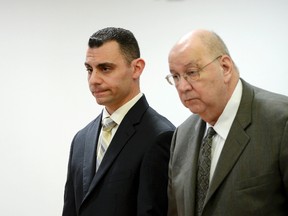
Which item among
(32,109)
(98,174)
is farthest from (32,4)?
(98,174)

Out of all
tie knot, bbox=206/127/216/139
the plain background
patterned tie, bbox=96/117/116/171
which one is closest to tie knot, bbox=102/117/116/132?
patterned tie, bbox=96/117/116/171

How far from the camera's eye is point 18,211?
2723 millimetres

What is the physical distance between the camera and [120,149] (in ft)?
5.15

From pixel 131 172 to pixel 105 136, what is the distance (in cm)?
25

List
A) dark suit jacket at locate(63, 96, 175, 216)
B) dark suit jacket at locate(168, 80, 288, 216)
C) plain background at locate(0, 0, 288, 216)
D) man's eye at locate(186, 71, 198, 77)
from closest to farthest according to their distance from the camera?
dark suit jacket at locate(168, 80, 288, 216)
man's eye at locate(186, 71, 198, 77)
dark suit jacket at locate(63, 96, 175, 216)
plain background at locate(0, 0, 288, 216)

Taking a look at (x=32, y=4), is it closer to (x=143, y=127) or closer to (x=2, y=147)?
(x=2, y=147)

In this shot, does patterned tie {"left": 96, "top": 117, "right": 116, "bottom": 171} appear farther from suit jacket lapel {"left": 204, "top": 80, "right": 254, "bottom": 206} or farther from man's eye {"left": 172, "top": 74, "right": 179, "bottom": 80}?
suit jacket lapel {"left": 204, "top": 80, "right": 254, "bottom": 206}

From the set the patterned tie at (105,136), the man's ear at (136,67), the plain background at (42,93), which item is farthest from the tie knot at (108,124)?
the plain background at (42,93)

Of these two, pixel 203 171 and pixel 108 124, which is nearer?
pixel 203 171

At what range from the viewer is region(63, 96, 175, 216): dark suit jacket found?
1476 millimetres

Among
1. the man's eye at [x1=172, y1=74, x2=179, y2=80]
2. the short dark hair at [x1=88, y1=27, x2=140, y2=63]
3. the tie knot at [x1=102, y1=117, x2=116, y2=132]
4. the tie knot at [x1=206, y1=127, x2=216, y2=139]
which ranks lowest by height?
the tie knot at [x1=206, y1=127, x2=216, y2=139]

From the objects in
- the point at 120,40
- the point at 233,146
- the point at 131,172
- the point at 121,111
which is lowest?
the point at 131,172

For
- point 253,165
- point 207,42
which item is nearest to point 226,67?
point 207,42

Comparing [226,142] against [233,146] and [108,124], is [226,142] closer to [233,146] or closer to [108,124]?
[233,146]
